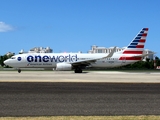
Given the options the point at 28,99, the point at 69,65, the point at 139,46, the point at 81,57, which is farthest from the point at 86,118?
the point at 139,46

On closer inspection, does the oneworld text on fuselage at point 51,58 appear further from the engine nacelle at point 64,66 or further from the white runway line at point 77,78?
Answer: the white runway line at point 77,78

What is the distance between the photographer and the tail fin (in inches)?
1990

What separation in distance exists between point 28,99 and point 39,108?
2209 millimetres

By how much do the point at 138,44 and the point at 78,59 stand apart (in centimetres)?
1009

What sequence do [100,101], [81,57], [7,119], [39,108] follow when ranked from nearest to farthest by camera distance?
1. [7,119]
2. [39,108]
3. [100,101]
4. [81,57]

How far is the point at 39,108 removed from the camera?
10.6m

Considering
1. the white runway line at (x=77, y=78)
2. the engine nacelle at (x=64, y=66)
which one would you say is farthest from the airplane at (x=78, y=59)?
the white runway line at (x=77, y=78)

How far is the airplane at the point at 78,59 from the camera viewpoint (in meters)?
46.0

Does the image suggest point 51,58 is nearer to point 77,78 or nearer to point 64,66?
point 64,66

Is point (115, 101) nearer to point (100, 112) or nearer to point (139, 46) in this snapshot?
point (100, 112)

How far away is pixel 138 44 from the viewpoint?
50719 millimetres

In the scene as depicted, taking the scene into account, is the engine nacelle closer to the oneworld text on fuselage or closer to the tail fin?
the oneworld text on fuselage

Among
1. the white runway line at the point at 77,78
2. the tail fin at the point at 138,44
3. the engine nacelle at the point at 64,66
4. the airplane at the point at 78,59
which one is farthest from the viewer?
the tail fin at the point at 138,44

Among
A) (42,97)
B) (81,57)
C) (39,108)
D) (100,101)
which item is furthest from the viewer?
(81,57)
